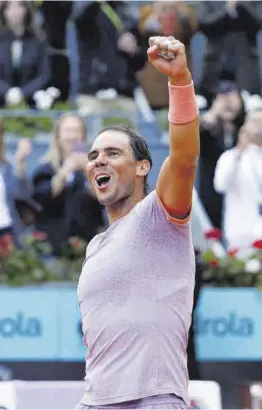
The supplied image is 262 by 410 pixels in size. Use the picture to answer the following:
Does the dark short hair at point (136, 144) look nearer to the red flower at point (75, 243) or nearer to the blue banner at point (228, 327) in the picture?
the blue banner at point (228, 327)

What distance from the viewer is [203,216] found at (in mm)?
8445

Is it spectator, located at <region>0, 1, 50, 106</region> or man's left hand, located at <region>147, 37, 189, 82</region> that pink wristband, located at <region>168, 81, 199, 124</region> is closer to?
man's left hand, located at <region>147, 37, 189, 82</region>

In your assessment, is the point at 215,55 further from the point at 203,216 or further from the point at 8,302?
the point at 8,302

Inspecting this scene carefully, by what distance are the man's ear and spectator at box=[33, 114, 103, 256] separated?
4415mm

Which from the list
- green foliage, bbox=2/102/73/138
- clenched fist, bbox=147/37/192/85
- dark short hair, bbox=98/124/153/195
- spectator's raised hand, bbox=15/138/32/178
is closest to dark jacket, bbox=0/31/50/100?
green foliage, bbox=2/102/73/138

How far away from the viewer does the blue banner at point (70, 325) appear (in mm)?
7230

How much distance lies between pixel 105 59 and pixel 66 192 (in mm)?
2188

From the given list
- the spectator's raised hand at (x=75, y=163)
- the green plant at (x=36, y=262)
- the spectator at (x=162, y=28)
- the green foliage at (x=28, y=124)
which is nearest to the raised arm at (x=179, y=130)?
the green plant at (x=36, y=262)

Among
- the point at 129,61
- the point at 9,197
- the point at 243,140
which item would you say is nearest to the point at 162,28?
the point at 129,61

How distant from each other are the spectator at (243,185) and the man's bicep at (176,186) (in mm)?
4793

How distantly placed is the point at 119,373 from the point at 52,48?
678 centimetres

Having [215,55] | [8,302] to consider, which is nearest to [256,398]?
[8,302]

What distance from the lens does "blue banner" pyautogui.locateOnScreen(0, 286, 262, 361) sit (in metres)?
7.23

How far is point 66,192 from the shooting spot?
25.6ft
